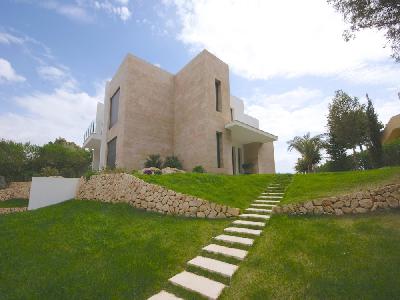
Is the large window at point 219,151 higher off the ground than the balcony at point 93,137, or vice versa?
the balcony at point 93,137

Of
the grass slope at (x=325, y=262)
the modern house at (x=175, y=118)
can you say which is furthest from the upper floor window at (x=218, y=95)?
the grass slope at (x=325, y=262)

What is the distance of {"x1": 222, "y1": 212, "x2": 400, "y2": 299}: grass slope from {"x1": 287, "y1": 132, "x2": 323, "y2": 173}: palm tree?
22798 mm

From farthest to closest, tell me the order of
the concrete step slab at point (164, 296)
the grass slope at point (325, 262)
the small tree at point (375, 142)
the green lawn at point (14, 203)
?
1. the small tree at point (375, 142)
2. the green lawn at point (14, 203)
3. the concrete step slab at point (164, 296)
4. the grass slope at point (325, 262)

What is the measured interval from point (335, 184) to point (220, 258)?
7131 mm

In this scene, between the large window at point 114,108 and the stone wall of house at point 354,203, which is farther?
the large window at point 114,108

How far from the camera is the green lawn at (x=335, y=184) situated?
334 inches

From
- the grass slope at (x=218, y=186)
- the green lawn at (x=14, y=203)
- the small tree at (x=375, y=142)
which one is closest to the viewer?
the grass slope at (x=218, y=186)

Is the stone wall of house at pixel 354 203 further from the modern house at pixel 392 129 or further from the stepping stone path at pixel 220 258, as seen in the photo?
the modern house at pixel 392 129

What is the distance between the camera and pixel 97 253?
5969mm

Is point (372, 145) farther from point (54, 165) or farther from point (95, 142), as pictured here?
point (54, 165)

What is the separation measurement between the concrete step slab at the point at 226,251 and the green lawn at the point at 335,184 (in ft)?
13.2

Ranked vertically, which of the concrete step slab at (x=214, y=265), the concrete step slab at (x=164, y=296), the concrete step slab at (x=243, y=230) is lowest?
the concrete step slab at (x=164, y=296)

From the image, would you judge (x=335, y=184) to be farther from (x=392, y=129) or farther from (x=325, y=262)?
(x=392, y=129)

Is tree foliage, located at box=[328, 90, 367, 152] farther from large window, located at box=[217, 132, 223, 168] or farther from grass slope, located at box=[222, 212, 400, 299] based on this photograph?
grass slope, located at box=[222, 212, 400, 299]
